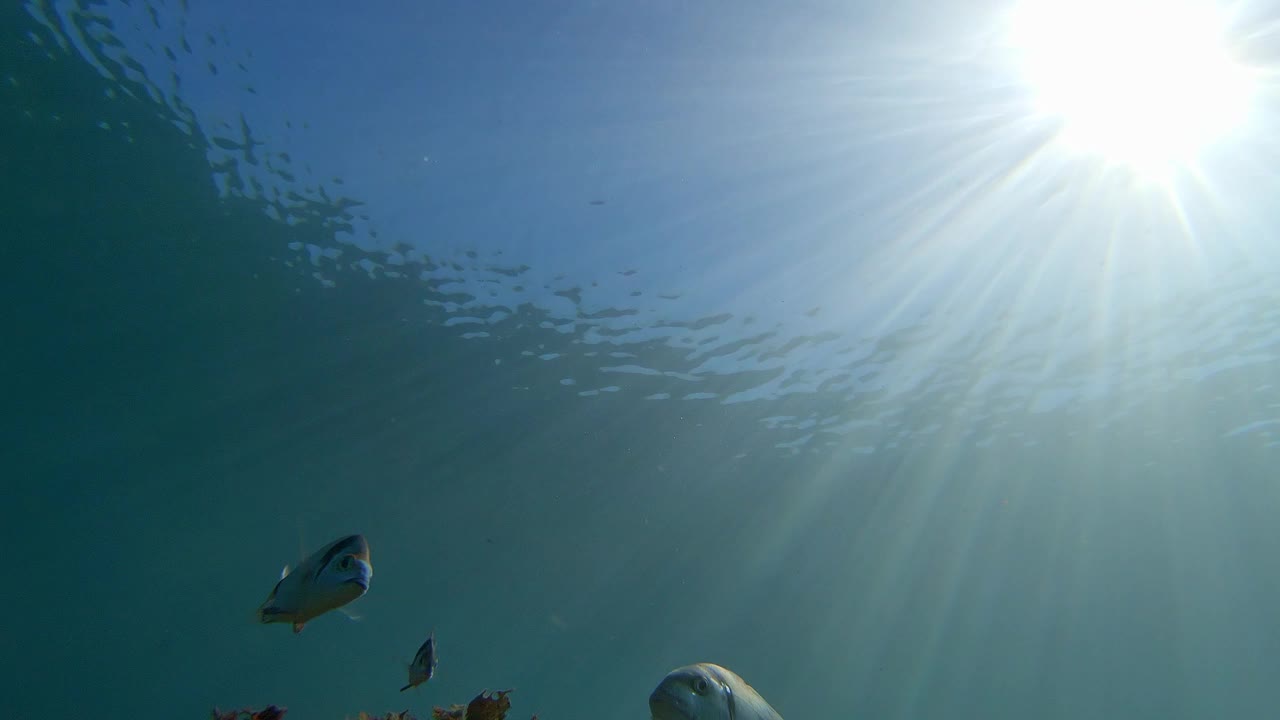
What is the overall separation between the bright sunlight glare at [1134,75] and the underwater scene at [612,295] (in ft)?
0.25

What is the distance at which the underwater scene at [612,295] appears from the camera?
35.4ft

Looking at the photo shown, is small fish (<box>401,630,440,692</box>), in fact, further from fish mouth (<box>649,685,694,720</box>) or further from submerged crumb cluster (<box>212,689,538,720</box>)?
fish mouth (<box>649,685,694,720</box>)

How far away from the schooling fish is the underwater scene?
2 centimetres

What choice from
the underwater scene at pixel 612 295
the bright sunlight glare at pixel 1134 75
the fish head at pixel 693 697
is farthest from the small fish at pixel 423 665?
the bright sunlight glare at pixel 1134 75

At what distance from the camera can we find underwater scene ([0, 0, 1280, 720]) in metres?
10.8

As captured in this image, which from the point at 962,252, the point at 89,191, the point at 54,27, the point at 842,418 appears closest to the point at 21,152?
the point at 89,191

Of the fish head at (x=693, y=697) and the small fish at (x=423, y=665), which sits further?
the small fish at (x=423, y=665)

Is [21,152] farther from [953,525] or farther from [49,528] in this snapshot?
[953,525]

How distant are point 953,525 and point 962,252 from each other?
26.1m

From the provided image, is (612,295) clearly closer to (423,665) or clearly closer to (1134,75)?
(1134,75)

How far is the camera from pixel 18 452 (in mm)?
22922

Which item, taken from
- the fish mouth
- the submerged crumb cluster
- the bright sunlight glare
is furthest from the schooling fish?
the bright sunlight glare

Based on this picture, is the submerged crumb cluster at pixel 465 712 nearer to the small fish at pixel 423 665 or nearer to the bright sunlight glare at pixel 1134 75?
the small fish at pixel 423 665

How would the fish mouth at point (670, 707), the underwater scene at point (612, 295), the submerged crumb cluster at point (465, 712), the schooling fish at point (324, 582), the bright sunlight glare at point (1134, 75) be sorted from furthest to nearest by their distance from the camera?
the underwater scene at point (612, 295) < the bright sunlight glare at point (1134, 75) < the submerged crumb cluster at point (465, 712) < the schooling fish at point (324, 582) < the fish mouth at point (670, 707)
